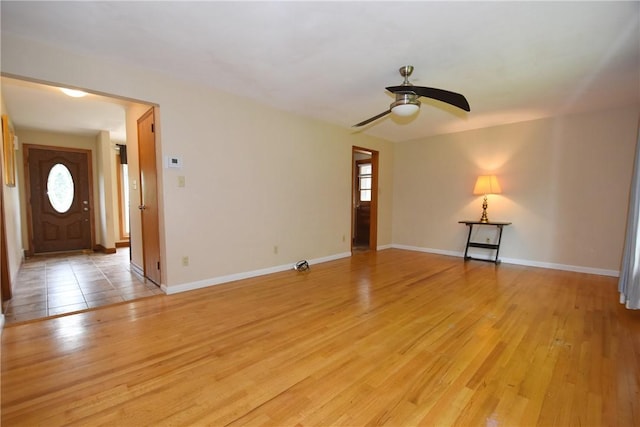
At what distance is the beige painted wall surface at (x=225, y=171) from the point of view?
8.82 ft

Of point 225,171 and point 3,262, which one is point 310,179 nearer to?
point 225,171

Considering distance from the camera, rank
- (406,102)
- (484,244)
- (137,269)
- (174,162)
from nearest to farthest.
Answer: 1. (406,102)
2. (174,162)
3. (137,269)
4. (484,244)

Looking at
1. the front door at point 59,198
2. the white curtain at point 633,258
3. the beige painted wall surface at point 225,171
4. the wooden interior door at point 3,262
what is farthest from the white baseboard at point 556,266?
the front door at point 59,198

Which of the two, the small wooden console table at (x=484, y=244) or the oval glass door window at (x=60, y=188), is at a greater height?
the oval glass door window at (x=60, y=188)

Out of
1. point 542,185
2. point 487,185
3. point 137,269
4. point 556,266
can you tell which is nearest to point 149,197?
point 137,269

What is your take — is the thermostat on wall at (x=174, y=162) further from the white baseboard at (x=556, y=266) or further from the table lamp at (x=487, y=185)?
the white baseboard at (x=556, y=266)

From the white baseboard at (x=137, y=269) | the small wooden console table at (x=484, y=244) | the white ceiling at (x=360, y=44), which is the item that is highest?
the white ceiling at (x=360, y=44)

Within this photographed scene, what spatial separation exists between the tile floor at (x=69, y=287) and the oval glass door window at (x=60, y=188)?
1303 mm

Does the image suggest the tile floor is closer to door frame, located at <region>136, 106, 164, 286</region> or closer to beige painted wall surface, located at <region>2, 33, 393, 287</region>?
door frame, located at <region>136, 106, 164, 286</region>

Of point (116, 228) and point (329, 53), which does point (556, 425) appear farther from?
point (116, 228)

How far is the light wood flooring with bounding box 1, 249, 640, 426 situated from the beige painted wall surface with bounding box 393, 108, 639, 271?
1357mm

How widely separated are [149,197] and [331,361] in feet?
9.90

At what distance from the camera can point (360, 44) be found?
2.35m

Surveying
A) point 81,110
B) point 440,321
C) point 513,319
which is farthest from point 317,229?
point 81,110
